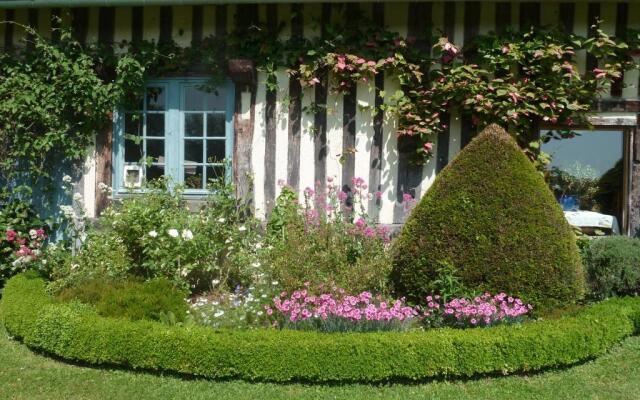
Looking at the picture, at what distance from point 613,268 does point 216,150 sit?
4.05m

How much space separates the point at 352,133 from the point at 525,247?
2360 mm

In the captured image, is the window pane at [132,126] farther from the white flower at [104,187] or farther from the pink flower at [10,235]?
the pink flower at [10,235]

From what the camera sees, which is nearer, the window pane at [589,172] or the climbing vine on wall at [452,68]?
the climbing vine on wall at [452,68]

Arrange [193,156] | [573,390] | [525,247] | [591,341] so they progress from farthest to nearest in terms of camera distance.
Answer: [193,156] < [525,247] < [591,341] < [573,390]

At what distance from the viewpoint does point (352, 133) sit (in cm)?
581

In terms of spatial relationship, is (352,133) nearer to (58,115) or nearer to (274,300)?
(274,300)

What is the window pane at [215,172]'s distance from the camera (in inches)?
237

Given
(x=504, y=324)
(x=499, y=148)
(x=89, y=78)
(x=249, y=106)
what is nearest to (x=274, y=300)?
(x=504, y=324)

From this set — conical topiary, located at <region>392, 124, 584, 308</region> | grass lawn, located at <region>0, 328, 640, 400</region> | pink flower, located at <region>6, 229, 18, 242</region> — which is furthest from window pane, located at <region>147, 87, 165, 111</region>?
conical topiary, located at <region>392, 124, 584, 308</region>

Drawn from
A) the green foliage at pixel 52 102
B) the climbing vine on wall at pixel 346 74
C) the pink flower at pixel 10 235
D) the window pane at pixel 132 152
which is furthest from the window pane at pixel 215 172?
the pink flower at pixel 10 235

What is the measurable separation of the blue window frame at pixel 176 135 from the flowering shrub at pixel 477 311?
2.92 m

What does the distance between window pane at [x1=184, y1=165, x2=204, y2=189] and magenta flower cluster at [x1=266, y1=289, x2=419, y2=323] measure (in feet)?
7.54

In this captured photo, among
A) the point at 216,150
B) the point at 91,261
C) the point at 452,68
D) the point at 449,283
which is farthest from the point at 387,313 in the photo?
the point at 216,150

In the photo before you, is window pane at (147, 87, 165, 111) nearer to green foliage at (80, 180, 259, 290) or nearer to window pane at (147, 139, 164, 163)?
window pane at (147, 139, 164, 163)
